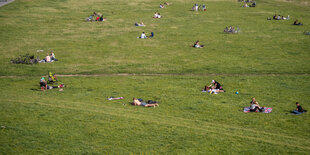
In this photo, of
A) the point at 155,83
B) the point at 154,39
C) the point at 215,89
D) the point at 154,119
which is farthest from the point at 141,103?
the point at 154,39

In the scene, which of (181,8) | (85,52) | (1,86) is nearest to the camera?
(1,86)

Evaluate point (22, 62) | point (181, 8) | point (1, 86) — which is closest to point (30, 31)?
point (22, 62)

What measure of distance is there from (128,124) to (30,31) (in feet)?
152

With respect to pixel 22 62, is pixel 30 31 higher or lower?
higher

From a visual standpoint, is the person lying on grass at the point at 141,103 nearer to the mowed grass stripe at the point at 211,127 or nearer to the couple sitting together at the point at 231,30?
the mowed grass stripe at the point at 211,127

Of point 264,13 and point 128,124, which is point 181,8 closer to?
point 264,13

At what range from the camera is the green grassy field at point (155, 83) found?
75.5 ft

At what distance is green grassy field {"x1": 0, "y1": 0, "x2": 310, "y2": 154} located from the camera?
2302 cm

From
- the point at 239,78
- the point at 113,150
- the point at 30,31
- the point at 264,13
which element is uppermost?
the point at 264,13

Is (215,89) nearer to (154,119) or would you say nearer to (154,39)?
(154,119)

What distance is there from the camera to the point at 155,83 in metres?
37.1

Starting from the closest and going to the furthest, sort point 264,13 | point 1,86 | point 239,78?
point 1,86 < point 239,78 < point 264,13

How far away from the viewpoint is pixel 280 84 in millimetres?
36156

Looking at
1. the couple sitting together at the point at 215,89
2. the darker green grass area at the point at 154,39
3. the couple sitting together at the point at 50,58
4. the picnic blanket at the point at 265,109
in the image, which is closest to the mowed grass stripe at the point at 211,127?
the picnic blanket at the point at 265,109
